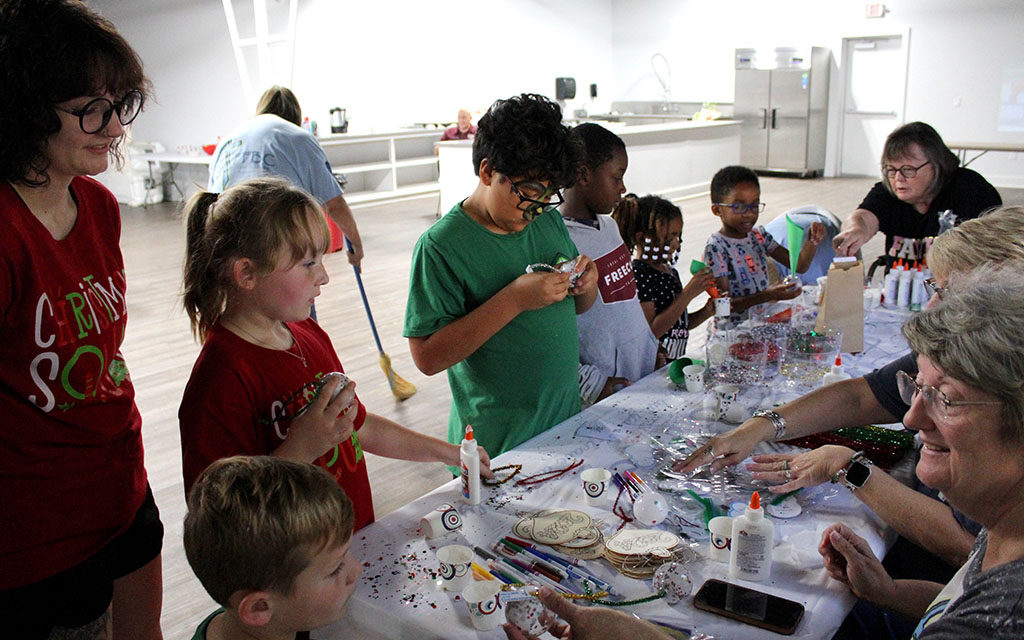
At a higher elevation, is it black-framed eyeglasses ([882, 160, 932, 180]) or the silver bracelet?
black-framed eyeglasses ([882, 160, 932, 180])

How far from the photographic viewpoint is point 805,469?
5.62 feet

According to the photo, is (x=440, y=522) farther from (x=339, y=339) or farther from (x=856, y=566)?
(x=339, y=339)

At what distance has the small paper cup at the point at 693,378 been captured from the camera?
7.56 ft

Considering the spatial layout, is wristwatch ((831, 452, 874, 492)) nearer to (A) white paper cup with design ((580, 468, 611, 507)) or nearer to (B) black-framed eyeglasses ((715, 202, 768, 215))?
(A) white paper cup with design ((580, 468, 611, 507))

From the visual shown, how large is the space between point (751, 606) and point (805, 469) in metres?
0.47

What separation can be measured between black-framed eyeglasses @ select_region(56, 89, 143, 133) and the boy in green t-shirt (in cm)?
74

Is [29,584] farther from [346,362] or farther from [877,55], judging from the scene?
[877,55]

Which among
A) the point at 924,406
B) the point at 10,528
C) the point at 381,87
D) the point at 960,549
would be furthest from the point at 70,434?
the point at 381,87

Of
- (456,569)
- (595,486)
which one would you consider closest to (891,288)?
(595,486)

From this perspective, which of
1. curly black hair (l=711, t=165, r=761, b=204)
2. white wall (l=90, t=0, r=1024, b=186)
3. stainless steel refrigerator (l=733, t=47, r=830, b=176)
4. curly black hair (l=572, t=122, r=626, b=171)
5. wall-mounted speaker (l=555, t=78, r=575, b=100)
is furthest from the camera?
stainless steel refrigerator (l=733, t=47, r=830, b=176)

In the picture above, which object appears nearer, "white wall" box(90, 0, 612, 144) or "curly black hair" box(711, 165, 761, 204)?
"curly black hair" box(711, 165, 761, 204)

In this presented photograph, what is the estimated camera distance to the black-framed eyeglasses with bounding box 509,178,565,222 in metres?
1.91

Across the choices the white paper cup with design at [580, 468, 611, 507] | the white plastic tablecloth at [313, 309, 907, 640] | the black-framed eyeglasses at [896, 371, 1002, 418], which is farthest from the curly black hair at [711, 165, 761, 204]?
the black-framed eyeglasses at [896, 371, 1002, 418]

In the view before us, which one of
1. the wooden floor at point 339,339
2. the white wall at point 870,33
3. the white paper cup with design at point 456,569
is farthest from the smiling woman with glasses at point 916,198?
the white wall at point 870,33
